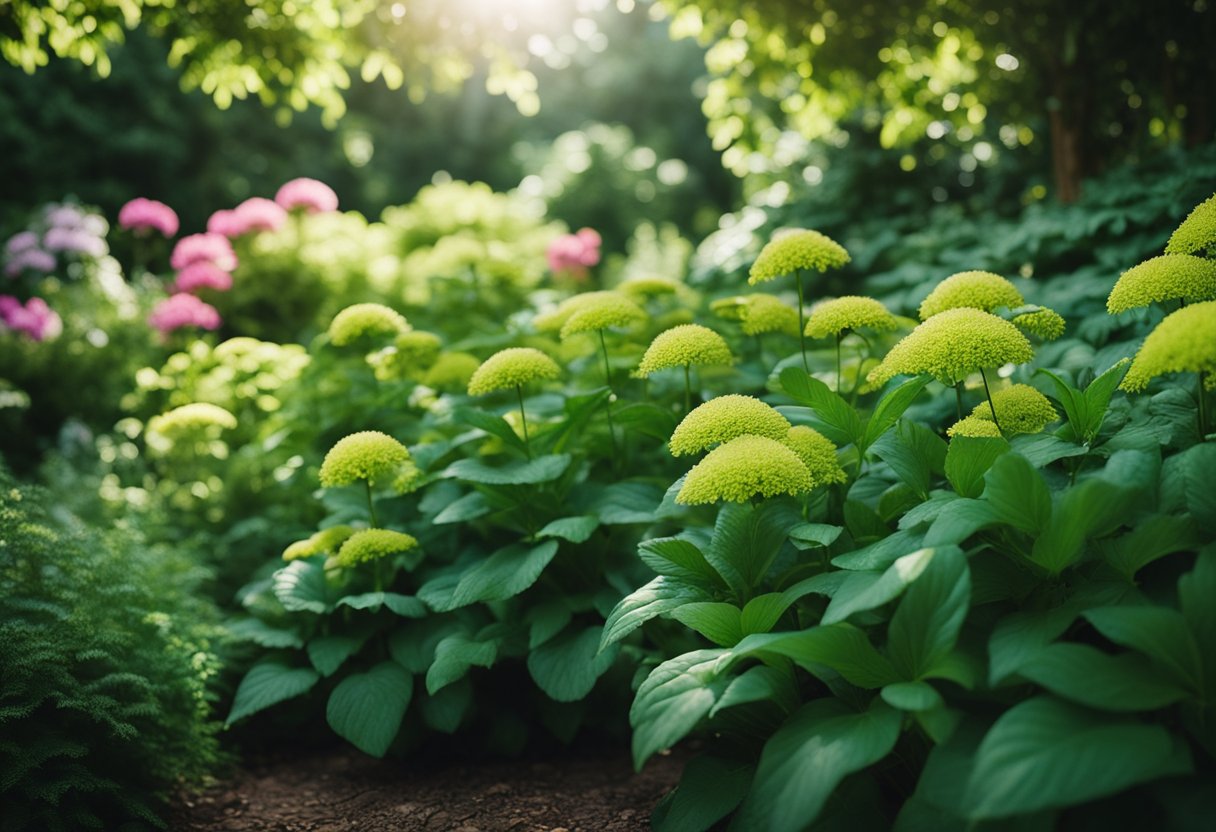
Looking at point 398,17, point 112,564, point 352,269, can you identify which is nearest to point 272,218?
point 352,269

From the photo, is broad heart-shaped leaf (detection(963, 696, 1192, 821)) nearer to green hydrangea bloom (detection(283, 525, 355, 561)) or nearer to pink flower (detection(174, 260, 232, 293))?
green hydrangea bloom (detection(283, 525, 355, 561))

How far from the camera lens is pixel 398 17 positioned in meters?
5.04

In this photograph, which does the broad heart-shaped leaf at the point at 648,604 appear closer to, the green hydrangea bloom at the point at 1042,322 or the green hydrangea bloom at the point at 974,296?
the green hydrangea bloom at the point at 974,296

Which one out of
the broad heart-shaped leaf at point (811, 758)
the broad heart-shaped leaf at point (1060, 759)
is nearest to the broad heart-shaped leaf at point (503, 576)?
the broad heart-shaped leaf at point (811, 758)

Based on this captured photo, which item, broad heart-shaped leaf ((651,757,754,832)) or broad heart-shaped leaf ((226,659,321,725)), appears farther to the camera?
broad heart-shaped leaf ((226,659,321,725))

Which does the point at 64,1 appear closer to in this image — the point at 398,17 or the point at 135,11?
the point at 135,11

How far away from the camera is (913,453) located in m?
2.05

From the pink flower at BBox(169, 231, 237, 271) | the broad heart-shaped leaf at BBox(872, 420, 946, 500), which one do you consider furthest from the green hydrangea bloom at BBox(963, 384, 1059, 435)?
the pink flower at BBox(169, 231, 237, 271)

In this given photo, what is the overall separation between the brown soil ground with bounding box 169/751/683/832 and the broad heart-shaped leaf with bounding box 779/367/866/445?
1.14m

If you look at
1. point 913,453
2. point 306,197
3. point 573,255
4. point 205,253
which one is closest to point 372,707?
point 913,453

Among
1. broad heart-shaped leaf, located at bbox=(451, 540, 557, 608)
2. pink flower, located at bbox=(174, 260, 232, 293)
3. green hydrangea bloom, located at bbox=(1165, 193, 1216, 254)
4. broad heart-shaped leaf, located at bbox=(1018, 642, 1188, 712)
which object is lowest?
broad heart-shaped leaf, located at bbox=(1018, 642, 1188, 712)

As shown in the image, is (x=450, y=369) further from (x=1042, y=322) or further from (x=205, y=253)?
(x=205, y=253)

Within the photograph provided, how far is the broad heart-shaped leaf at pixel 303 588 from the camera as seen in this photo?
2541 millimetres

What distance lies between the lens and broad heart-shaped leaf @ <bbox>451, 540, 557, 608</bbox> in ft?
7.77
